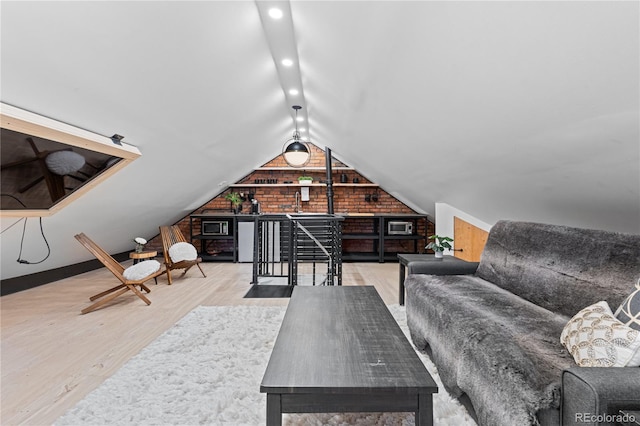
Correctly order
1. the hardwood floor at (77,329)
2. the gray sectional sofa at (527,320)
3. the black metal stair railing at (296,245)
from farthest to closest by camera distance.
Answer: the black metal stair railing at (296,245) → the hardwood floor at (77,329) → the gray sectional sofa at (527,320)

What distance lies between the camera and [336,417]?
1.68 metres

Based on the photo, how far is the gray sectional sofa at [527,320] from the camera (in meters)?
1.06

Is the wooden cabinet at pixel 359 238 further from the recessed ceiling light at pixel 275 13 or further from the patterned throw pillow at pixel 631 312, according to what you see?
the patterned throw pillow at pixel 631 312

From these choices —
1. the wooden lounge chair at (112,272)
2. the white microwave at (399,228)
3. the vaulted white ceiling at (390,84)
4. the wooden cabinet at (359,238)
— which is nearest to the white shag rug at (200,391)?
the wooden lounge chair at (112,272)

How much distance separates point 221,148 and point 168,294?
2.02 m

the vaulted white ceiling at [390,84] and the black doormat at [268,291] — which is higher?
the vaulted white ceiling at [390,84]

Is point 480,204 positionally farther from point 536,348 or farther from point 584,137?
point 536,348

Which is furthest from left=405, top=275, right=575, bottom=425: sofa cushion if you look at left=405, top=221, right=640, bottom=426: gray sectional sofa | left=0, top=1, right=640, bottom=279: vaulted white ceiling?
left=0, top=1, right=640, bottom=279: vaulted white ceiling

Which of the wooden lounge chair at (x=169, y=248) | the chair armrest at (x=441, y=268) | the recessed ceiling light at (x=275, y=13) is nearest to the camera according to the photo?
the recessed ceiling light at (x=275, y=13)

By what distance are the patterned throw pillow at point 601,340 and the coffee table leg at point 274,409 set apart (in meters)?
1.14

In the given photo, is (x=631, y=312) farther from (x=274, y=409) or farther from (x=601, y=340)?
(x=274, y=409)

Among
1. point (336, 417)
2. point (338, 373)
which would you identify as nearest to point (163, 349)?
point (336, 417)

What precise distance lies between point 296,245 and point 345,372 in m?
3.08

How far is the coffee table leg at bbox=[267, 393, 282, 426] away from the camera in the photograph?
1.18 metres
